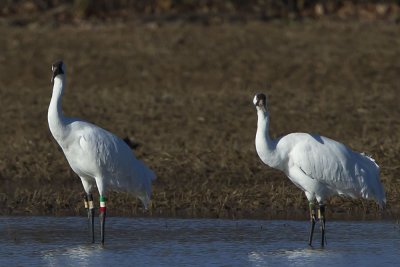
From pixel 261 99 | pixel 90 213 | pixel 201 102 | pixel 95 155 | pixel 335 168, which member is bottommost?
pixel 90 213

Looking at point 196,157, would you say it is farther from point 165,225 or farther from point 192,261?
point 192,261

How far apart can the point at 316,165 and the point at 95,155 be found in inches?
70.1

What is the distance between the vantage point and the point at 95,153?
9.75m

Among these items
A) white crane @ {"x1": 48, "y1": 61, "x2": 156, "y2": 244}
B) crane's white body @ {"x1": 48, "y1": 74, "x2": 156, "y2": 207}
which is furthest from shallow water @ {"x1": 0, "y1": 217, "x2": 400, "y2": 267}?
crane's white body @ {"x1": 48, "y1": 74, "x2": 156, "y2": 207}

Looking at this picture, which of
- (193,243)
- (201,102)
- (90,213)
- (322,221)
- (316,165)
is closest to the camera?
(193,243)

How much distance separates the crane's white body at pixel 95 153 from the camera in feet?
32.0

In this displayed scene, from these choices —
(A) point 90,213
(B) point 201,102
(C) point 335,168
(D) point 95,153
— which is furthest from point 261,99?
(B) point 201,102

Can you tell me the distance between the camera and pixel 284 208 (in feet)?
35.8

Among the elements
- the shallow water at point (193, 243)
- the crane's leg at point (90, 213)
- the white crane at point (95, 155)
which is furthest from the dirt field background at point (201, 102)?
the white crane at point (95, 155)

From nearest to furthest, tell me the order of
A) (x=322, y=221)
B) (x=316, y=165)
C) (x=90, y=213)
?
(x=322, y=221), (x=316, y=165), (x=90, y=213)

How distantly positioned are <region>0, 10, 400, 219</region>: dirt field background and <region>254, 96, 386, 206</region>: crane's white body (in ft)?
2.88

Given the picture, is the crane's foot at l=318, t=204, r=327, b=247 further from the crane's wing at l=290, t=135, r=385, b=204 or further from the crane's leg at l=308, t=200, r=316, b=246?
the crane's wing at l=290, t=135, r=385, b=204

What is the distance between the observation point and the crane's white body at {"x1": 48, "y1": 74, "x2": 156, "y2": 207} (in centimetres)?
976

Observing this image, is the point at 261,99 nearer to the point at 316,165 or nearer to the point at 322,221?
the point at 316,165
